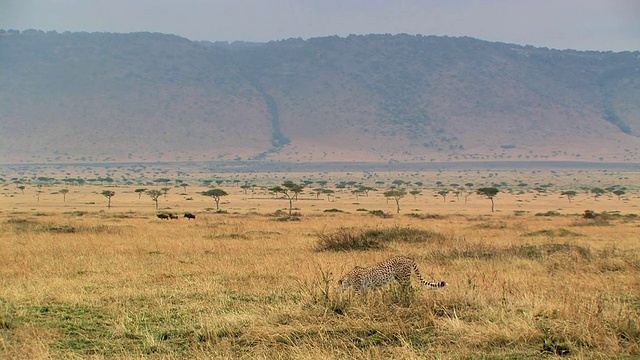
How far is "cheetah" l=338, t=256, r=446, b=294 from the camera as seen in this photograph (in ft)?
29.2

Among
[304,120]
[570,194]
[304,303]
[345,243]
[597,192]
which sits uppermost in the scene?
[304,120]

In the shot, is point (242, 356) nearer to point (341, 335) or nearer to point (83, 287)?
point (341, 335)

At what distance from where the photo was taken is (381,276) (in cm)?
913

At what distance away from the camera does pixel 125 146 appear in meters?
153

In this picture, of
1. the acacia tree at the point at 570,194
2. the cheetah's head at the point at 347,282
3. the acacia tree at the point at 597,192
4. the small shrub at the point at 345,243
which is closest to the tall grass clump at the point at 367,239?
the small shrub at the point at 345,243

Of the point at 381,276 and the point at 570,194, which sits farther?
the point at 570,194

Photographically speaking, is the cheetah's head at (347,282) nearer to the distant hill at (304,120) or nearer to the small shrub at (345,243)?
the small shrub at (345,243)

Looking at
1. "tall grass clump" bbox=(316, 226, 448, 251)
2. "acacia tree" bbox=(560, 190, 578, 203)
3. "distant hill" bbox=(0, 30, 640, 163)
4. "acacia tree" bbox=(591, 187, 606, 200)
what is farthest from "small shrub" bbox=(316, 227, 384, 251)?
"distant hill" bbox=(0, 30, 640, 163)

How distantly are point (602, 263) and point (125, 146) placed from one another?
490 ft

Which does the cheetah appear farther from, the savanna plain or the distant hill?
the distant hill

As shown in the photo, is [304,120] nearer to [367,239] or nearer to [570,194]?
[570,194]

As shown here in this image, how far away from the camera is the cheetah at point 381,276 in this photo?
29.2 ft

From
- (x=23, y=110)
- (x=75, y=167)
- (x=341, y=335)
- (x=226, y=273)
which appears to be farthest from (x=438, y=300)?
(x=23, y=110)

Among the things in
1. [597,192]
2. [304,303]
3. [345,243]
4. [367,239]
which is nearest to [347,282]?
[304,303]
